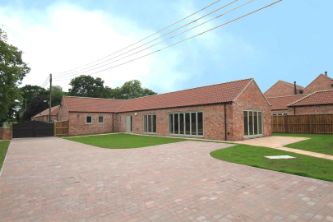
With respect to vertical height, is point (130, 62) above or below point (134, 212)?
above

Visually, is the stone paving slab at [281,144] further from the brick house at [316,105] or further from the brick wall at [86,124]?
the brick wall at [86,124]

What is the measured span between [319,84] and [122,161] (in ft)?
145

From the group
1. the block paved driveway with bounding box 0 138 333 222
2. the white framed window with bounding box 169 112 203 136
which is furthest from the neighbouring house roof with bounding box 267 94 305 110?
the block paved driveway with bounding box 0 138 333 222

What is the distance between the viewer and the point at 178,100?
74.5 ft

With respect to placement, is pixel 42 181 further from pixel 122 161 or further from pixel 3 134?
pixel 3 134

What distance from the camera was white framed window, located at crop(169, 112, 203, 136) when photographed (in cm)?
1941

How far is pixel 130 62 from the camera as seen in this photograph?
1566 cm

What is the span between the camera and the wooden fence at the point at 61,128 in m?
27.9

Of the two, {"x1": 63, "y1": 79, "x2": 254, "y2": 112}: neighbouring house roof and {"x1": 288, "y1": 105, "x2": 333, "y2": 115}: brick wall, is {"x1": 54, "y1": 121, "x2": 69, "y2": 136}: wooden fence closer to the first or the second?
{"x1": 63, "y1": 79, "x2": 254, "y2": 112}: neighbouring house roof

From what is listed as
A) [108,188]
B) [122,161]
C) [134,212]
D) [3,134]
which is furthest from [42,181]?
[3,134]

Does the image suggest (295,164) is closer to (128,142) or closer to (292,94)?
(128,142)

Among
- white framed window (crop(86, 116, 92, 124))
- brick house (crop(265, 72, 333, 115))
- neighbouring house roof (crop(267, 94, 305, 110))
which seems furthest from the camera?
neighbouring house roof (crop(267, 94, 305, 110))

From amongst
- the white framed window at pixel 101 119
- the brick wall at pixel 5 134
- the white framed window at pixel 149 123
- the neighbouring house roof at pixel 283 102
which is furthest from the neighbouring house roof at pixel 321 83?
the brick wall at pixel 5 134

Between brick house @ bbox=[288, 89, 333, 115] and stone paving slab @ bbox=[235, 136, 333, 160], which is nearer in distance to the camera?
stone paving slab @ bbox=[235, 136, 333, 160]
